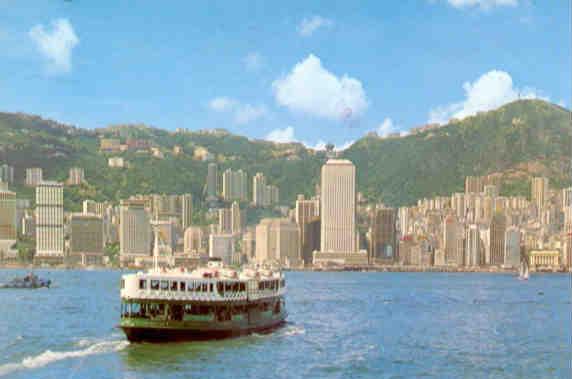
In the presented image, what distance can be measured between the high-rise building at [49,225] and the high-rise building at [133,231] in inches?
505

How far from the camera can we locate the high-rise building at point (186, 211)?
190 meters

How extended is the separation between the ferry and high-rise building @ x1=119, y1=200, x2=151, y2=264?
5404 inches

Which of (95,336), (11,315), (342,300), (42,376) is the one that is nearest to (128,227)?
(342,300)

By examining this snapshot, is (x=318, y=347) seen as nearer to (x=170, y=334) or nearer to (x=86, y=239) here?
(x=170, y=334)

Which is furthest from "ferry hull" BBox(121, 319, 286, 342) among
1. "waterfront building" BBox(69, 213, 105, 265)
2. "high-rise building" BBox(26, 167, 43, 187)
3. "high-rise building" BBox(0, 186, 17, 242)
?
"high-rise building" BBox(26, 167, 43, 187)

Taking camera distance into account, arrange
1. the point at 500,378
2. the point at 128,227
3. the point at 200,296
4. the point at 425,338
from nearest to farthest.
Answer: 1. the point at 500,378
2. the point at 200,296
3. the point at 425,338
4. the point at 128,227

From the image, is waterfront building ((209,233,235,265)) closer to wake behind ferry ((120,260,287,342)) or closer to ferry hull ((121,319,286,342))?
wake behind ferry ((120,260,287,342))

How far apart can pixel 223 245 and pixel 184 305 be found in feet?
467

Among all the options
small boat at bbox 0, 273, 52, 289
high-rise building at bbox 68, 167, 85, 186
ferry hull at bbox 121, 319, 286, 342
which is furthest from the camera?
high-rise building at bbox 68, 167, 85, 186

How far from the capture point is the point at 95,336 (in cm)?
4516

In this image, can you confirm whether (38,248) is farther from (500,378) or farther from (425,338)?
(500,378)

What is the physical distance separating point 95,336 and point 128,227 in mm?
142179

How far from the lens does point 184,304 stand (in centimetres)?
4050

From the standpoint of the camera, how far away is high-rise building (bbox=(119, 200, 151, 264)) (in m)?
181
